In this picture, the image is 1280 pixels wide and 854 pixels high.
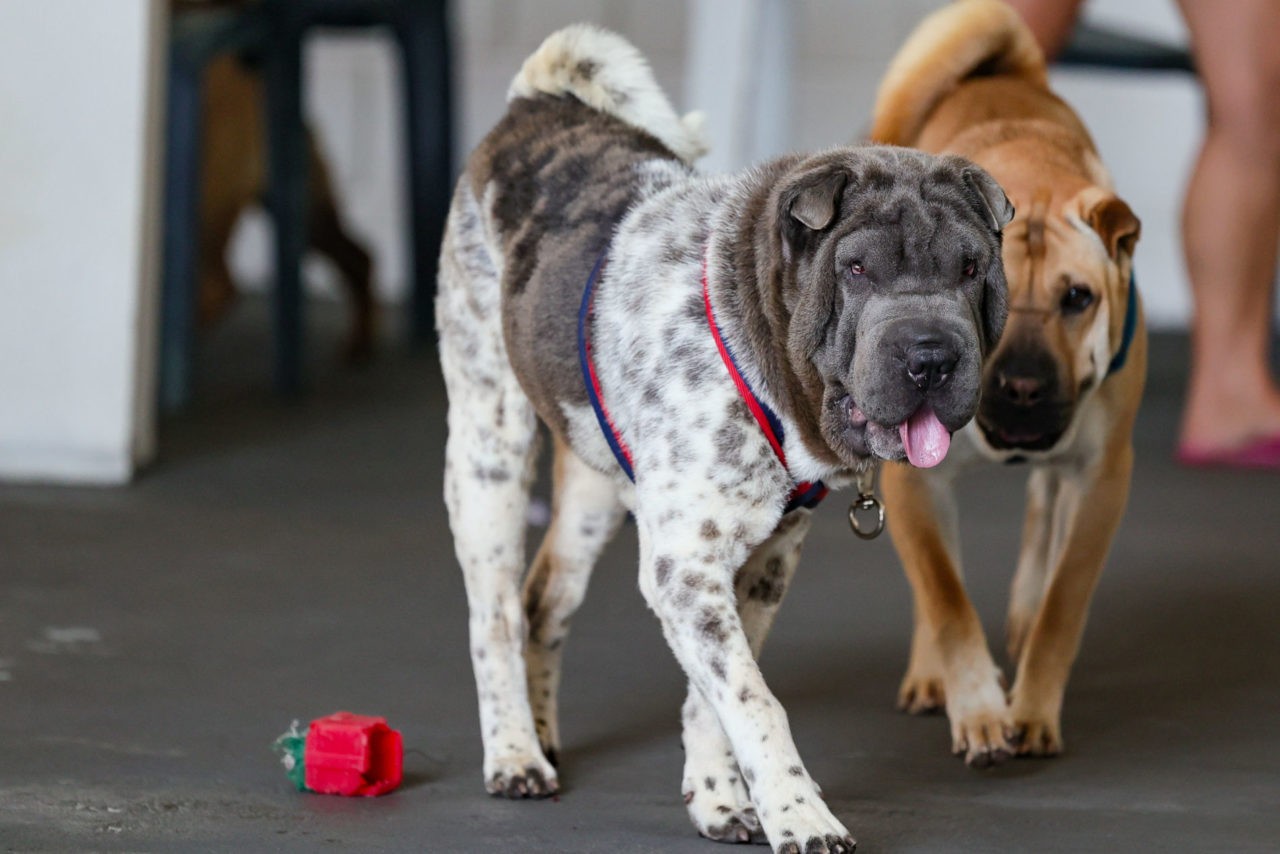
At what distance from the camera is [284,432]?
5.89 metres

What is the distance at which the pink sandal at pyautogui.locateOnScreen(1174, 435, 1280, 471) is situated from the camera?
546cm

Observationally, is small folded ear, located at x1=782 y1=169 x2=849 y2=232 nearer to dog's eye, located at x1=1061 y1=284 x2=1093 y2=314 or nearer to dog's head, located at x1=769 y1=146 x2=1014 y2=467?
dog's head, located at x1=769 y1=146 x2=1014 y2=467

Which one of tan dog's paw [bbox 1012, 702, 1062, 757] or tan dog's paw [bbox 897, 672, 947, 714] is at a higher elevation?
tan dog's paw [bbox 1012, 702, 1062, 757]

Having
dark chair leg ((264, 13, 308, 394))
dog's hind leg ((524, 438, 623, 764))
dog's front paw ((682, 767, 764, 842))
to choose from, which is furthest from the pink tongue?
dark chair leg ((264, 13, 308, 394))

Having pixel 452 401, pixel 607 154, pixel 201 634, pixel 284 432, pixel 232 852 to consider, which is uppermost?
pixel 607 154

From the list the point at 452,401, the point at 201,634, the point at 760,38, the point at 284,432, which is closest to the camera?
the point at 452,401

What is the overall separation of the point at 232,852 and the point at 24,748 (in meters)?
0.59

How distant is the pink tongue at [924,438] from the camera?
218 cm

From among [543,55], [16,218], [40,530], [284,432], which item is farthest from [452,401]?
[284,432]

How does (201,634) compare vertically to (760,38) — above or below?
below

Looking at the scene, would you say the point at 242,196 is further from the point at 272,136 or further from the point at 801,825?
the point at 801,825

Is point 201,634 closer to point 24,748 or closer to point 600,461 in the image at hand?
point 24,748

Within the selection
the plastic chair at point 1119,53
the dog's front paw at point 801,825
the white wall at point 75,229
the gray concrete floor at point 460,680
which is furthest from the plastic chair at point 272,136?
the dog's front paw at point 801,825

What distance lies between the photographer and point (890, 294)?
7.08 feet
